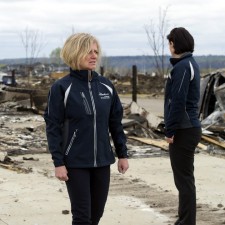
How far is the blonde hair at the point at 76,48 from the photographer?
3949 mm

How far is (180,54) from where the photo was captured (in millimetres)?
5074

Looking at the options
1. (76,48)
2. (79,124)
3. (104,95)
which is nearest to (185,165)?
(104,95)

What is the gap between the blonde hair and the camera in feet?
13.0

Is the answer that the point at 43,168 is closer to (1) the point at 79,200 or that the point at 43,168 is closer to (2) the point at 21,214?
(2) the point at 21,214

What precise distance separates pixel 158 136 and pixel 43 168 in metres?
5.46

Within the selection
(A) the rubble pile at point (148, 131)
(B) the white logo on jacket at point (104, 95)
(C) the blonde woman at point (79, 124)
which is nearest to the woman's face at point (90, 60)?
(C) the blonde woman at point (79, 124)

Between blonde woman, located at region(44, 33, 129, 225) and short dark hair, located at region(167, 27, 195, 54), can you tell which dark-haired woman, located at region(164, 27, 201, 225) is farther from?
blonde woman, located at region(44, 33, 129, 225)

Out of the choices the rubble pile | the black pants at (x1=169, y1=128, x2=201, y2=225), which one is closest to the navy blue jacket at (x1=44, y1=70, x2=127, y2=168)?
the black pants at (x1=169, y1=128, x2=201, y2=225)

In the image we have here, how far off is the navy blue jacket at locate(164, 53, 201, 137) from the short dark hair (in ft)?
0.20

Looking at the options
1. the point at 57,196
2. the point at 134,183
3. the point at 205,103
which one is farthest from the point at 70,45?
the point at 205,103

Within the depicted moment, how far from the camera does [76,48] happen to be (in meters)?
3.94

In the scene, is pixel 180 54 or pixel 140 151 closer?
pixel 180 54

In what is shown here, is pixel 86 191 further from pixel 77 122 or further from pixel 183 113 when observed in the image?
pixel 183 113

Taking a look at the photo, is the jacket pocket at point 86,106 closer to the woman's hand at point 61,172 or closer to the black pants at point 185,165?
the woman's hand at point 61,172
